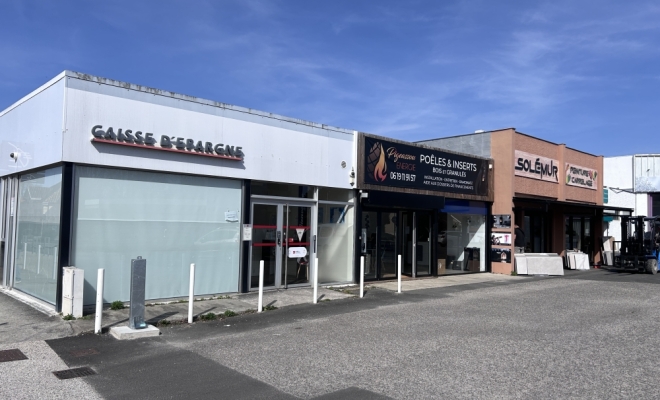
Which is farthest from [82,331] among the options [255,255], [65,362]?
[255,255]

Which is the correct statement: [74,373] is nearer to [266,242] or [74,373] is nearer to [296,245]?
[266,242]

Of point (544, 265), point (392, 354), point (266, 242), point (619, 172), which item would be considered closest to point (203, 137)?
point (266, 242)

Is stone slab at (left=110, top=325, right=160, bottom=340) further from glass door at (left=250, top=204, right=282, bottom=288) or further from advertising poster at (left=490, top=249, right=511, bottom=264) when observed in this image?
advertising poster at (left=490, top=249, right=511, bottom=264)

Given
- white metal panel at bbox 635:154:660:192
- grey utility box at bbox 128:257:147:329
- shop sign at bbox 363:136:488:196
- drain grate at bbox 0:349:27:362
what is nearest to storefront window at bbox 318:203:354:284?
shop sign at bbox 363:136:488:196

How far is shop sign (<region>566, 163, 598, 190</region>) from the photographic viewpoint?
25.3 metres

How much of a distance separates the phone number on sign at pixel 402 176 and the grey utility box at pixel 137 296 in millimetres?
9675

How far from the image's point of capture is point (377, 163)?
1677cm

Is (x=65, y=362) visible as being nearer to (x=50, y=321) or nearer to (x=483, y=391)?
(x=50, y=321)

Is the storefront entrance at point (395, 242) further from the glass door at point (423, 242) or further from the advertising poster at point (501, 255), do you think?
the advertising poster at point (501, 255)

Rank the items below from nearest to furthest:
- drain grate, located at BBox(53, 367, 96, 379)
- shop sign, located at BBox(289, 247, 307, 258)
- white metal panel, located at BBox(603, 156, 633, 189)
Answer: drain grate, located at BBox(53, 367, 96, 379)
shop sign, located at BBox(289, 247, 307, 258)
white metal panel, located at BBox(603, 156, 633, 189)

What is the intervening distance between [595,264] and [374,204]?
1658cm

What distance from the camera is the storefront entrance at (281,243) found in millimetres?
13625

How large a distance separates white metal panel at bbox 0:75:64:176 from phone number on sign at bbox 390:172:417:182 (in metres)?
9.83

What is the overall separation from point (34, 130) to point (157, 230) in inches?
134
